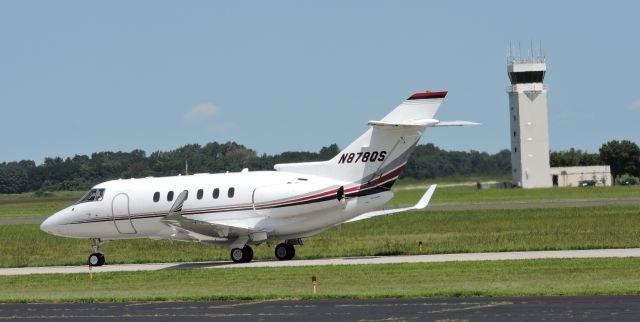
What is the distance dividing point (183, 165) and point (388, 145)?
112ft

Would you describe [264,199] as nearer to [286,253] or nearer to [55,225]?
[286,253]

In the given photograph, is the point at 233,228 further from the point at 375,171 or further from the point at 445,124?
the point at 445,124

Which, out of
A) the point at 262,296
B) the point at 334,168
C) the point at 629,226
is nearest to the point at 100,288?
the point at 262,296

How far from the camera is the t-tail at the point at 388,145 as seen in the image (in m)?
37.6

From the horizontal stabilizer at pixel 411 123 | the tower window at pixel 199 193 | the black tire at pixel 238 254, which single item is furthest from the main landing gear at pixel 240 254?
the horizontal stabilizer at pixel 411 123

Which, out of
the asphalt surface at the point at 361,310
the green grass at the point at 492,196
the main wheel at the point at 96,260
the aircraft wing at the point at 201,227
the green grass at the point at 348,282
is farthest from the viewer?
the green grass at the point at 492,196

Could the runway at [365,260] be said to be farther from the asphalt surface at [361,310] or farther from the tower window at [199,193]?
the asphalt surface at [361,310]

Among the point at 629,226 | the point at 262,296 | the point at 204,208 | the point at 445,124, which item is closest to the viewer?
the point at 262,296

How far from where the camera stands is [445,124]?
123ft

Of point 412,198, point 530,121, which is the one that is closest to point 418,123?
point 412,198

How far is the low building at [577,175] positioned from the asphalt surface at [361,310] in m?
122

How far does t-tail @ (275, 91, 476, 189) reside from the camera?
37.6 m

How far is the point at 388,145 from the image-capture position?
38.0 meters

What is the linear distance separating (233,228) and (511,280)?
1190 cm
